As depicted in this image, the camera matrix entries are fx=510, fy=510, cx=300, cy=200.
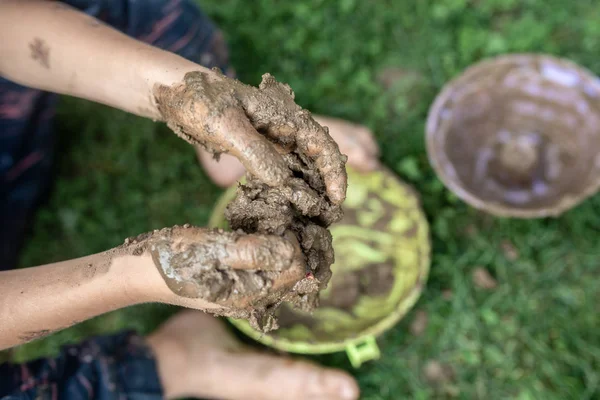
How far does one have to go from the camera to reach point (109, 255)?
1.10 meters

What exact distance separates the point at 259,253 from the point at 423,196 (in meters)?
1.49

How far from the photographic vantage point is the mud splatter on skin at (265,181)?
987mm

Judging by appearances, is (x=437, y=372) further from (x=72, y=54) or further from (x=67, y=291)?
(x=72, y=54)

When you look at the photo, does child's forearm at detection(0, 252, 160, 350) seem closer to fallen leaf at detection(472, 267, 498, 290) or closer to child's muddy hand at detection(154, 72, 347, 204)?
child's muddy hand at detection(154, 72, 347, 204)

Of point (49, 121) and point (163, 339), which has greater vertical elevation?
point (49, 121)

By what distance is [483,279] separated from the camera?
2.19 metres

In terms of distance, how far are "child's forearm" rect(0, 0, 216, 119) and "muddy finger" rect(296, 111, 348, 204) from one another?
0.43m

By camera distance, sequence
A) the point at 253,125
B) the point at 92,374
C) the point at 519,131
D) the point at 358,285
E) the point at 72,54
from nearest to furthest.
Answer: the point at 253,125
the point at 72,54
the point at 92,374
the point at 358,285
the point at 519,131

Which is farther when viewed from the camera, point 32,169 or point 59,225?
point 59,225

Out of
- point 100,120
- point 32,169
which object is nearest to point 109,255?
point 32,169

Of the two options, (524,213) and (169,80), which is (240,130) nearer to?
(169,80)

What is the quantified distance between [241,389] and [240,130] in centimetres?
135

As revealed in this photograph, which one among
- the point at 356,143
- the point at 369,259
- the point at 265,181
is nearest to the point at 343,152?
the point at 356,143

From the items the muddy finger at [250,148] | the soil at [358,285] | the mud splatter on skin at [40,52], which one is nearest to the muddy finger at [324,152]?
the muddy finger at [250,148]
